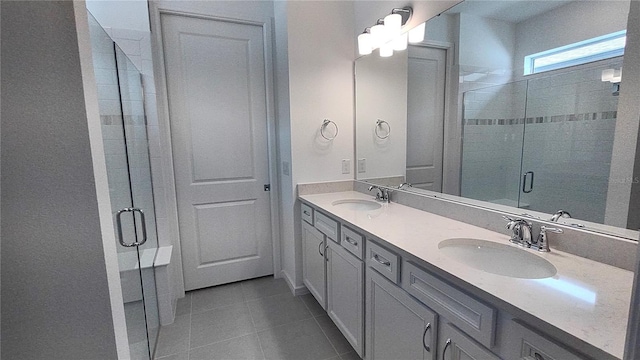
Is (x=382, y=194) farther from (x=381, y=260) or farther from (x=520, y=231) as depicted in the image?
(x=520, y=231)

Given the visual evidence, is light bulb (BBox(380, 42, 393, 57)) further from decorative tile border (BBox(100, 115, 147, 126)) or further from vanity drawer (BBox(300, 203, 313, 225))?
decorative tile border (BBox(100, 115, 147, 126))

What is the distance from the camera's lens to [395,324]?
1.26 m

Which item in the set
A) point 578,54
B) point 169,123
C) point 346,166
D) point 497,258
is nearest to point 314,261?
point 346,166

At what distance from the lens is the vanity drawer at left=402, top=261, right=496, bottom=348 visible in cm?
83

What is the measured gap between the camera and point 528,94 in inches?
51.8

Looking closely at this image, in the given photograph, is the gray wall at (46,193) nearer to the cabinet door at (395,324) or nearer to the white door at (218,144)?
the cabinet door at (395,324)

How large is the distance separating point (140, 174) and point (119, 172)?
414 millimetres

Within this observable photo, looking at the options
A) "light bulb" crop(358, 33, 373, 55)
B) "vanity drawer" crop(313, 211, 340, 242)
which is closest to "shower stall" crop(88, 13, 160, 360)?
"vanity drawer" crop(313, 211, 340, 242)

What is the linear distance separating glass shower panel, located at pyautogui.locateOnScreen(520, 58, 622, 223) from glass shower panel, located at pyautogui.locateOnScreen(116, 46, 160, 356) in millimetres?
2040

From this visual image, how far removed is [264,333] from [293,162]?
4.06 ft

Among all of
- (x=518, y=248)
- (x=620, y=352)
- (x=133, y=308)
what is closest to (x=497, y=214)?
(x=518, y=248)

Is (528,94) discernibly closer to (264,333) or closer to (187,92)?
(264,333)

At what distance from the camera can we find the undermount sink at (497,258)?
3.48 feet

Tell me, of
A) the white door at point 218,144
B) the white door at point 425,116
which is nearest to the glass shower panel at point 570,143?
the white door at point 425,116
